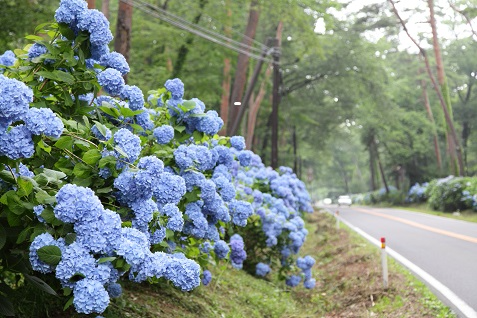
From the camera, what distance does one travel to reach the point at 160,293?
19.7ft

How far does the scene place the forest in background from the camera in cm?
1878

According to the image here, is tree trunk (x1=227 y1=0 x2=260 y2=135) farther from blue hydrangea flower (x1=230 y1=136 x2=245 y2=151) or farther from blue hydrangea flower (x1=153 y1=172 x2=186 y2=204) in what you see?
blue hydrangea flower (x1=153 y1=172 x2=186 y2=204)

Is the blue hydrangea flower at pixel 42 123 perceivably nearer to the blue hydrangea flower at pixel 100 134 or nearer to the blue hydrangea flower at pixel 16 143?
the blue hydrangea flower at pixel 16 143

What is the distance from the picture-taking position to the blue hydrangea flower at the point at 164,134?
15.1 feet

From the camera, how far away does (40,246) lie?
279 centimetres

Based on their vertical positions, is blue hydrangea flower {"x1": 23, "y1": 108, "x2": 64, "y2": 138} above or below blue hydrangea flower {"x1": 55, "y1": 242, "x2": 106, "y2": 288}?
above

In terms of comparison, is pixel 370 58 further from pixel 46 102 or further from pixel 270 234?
pixel 46 102

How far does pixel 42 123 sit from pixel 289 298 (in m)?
6.41

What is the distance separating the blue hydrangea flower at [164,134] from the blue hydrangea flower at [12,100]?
1.91 metres

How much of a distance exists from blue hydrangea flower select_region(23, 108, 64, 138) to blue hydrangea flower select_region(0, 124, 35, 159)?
0.15 ft

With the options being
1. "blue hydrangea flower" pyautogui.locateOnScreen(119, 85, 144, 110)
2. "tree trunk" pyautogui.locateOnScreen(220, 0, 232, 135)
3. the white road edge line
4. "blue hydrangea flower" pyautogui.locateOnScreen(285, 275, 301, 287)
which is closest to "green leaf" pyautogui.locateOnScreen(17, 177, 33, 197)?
"blue hydrangea flower" pyautogui.locateOnScreen(119, 85, 144, 110)

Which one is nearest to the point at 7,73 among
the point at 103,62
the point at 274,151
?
the point at 103,62

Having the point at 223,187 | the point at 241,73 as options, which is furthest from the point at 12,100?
the point at 241,73

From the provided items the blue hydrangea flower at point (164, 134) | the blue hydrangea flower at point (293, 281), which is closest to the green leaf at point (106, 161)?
the blue hydrangea flower at point (164, 134)
